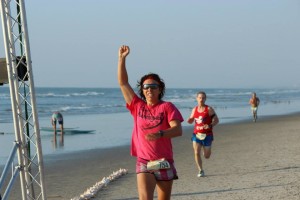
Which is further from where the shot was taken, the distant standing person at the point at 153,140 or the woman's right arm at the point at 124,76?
the woman's right arm at the point at 124,76

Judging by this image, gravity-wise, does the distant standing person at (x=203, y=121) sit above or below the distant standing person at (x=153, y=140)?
below

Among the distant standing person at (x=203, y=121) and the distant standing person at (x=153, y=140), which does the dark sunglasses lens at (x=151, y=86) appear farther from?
the distant standing person at (x=203, y=121)

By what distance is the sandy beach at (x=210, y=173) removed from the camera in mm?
9727

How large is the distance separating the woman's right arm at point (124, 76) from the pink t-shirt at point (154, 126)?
24 cm

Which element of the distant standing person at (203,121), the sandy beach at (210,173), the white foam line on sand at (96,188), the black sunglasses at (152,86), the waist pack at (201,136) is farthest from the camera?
the waist pack at (201,136)

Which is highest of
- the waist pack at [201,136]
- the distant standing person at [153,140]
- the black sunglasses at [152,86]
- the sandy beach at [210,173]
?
the black sunglasses at [152,86]

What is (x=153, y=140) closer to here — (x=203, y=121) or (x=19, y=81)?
(x=19, y=81)

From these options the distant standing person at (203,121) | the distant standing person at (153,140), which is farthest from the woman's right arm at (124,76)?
the distant standing person at (203,121)

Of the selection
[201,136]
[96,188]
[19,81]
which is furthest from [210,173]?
[19,81]

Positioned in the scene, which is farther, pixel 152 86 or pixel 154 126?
pixel 152 86

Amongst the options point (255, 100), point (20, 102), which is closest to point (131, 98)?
point (20, 102)

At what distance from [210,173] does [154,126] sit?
6.19m

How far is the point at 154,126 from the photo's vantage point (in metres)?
6.04

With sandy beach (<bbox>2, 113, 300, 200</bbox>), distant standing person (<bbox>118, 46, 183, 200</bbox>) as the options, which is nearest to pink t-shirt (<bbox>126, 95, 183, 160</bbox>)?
distant standing person (<bbox>118, 46, 183, 200</bbox>)
